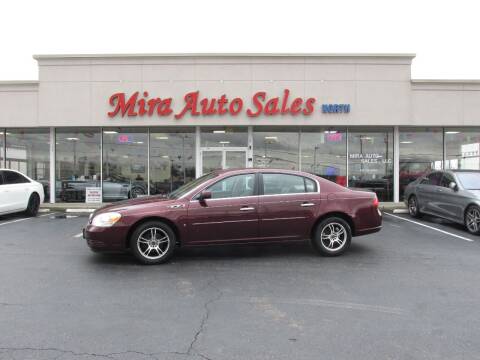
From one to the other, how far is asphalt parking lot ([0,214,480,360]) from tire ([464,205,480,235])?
7.21 ft

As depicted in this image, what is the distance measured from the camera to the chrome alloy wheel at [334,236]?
23.0ft

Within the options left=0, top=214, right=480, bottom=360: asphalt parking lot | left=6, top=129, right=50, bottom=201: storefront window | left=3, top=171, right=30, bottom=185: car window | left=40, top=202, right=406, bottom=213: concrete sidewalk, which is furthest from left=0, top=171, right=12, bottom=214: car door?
left=6, top=129, right=50, bottom=201: storefront window

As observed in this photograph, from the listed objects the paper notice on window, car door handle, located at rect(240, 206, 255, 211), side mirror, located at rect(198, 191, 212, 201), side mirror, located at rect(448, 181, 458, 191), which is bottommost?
the paper notice on window

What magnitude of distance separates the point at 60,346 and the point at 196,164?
480 inches

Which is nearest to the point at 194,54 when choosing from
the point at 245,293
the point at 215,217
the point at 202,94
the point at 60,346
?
the point at 202,94

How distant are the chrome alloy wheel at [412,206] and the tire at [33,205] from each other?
12099 millimetres

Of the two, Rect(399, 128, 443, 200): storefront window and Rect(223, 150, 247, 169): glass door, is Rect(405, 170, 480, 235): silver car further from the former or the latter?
Rect(223, 150, 247, 169): glass door

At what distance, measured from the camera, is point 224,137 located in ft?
51.2

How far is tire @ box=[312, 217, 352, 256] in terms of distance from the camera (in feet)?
22.8

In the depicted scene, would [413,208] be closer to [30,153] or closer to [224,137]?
[224,137]

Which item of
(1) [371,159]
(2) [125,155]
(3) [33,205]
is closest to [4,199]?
(3) [33,205]

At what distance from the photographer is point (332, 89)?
14539mm

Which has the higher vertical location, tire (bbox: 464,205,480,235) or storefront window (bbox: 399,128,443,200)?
storefront window (bbox: 399,128,443,200)

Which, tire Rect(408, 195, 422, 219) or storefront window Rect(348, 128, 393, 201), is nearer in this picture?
tire Rect(408, 195, 422, 219)
